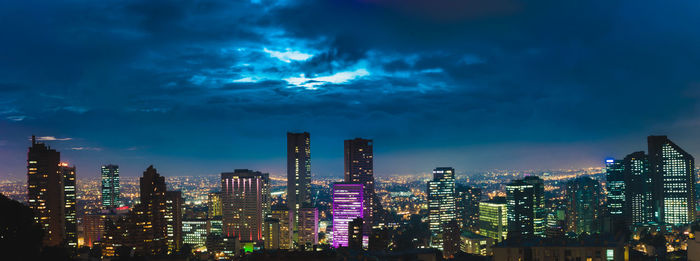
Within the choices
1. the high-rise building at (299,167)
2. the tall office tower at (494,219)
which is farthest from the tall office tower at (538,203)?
the high-rise building at (299,167)

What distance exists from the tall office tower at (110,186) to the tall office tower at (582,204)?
63.0 m

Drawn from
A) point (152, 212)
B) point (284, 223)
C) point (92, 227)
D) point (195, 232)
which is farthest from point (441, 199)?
point (92, 227)

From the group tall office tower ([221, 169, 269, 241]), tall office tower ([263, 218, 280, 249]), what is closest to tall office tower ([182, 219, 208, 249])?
tall office tower ([221, 169, 269, 241])

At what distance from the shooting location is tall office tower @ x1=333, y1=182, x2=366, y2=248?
87.8 m

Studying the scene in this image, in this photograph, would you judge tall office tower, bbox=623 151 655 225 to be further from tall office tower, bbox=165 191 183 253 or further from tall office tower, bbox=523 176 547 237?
tall office tower, bbox=165 191 183 253

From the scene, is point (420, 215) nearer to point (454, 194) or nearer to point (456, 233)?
point (454, 194)

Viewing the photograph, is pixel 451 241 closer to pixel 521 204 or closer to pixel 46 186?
pixel 521 204

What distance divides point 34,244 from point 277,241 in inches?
2538

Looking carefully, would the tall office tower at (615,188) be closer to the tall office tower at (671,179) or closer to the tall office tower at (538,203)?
the tall office tower at (671,179)

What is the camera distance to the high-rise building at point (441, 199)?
88.6 meters

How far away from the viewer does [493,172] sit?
370 feet

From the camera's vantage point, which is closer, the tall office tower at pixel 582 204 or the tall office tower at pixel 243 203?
the tall office tower at pixel 582 204

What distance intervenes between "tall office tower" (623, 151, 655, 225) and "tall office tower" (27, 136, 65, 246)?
66.0 meters

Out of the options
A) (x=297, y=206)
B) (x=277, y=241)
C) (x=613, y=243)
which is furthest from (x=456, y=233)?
(x=613, y=243)
